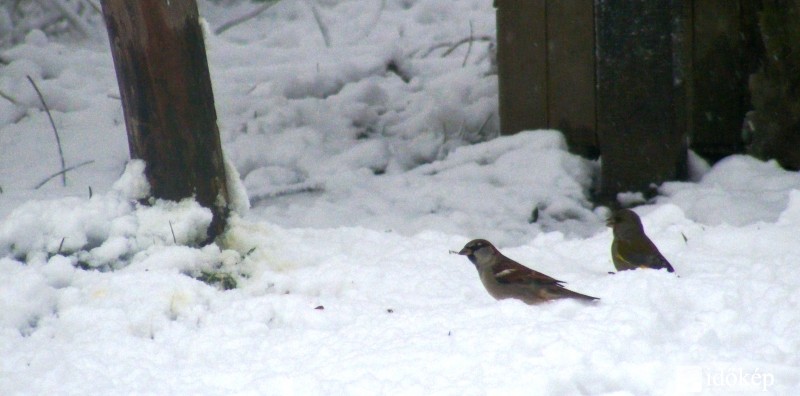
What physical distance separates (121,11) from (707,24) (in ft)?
11.9

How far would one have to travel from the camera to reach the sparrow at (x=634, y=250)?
391 centimetres

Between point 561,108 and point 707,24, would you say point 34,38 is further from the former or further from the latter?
point 707,24

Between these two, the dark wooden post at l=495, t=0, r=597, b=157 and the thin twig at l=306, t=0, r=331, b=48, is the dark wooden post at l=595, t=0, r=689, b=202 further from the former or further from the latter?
the thin twig at l=306, t=0, r=331, b=48

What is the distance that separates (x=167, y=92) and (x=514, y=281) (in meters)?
1.61

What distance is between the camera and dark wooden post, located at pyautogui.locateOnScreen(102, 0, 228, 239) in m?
3.89

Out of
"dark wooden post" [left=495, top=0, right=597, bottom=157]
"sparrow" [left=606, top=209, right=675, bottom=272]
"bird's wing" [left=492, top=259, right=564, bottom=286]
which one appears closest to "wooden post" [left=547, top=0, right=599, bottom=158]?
"dark wooden post" [left=495, top=0, right=597, bottom=157]

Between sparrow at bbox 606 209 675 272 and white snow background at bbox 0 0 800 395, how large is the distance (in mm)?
137

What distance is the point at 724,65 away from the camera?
233 inches

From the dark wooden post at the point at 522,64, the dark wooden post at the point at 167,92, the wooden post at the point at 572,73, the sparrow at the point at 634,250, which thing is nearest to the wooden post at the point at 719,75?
the wooden post at the point at 572,73

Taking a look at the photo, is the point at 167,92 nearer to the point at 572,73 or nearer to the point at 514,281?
the point at 514,281

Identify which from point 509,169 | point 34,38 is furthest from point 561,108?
point 34,38

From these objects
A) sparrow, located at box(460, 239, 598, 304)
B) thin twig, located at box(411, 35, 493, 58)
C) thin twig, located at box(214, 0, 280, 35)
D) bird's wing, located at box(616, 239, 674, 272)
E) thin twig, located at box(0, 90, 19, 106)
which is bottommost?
bird's wing, located at box(616, 239, 674, 272)

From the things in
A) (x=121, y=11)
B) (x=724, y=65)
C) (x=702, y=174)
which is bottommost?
(x=702, y=174)

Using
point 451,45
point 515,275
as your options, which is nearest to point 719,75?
point 451,45
